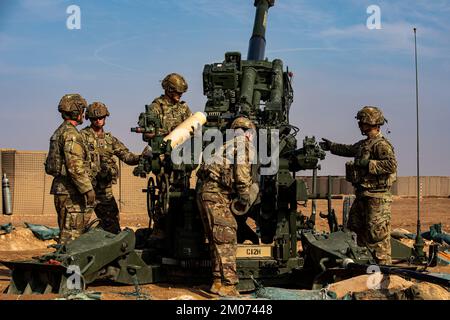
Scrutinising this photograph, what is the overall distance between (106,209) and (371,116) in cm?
416

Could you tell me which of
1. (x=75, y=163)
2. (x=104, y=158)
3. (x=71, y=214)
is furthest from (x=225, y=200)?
(x=104, y=158)

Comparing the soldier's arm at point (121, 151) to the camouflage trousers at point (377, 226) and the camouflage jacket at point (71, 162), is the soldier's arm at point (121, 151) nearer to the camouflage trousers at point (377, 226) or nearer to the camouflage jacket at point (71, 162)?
the camouflage jacket at point (71, 162)

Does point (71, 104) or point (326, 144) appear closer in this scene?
Answer: point (71, 104)

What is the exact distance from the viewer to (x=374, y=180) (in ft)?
37.2

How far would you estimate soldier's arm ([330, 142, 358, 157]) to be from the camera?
11.9m

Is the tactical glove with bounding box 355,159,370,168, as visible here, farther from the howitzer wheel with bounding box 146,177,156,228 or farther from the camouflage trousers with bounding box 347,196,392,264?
the howitzer wheel with bounding box 146,177,156,228

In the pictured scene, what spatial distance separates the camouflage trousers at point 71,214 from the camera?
36.1 feet

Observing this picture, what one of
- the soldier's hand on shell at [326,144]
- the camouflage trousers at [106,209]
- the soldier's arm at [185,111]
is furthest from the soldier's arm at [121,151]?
the soldier's hand on shell at [326,144]

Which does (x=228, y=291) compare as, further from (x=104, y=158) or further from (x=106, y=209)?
(x=104, y=158)

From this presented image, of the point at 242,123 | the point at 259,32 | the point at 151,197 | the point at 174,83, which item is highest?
the point at 259,32

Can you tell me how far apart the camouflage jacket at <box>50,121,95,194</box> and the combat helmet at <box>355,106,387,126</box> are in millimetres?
3813
